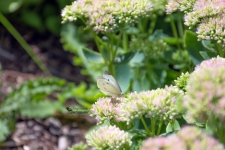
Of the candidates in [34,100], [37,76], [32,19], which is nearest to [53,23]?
[32,19]

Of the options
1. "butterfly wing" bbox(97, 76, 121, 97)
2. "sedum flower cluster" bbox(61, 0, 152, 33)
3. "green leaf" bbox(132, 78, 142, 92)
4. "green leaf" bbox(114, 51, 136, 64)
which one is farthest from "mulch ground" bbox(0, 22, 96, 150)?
"butterfly wing" bbox(97, 76, 121, 97)

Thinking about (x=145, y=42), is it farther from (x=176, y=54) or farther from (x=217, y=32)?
(x=217, y=32)

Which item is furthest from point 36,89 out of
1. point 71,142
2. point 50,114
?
point 71,142

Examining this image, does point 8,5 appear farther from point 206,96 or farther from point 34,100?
point 206,96

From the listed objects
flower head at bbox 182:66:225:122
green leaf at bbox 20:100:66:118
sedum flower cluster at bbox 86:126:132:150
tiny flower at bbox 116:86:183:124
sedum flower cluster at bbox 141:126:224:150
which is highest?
flower head at bbox 182:66:225:122

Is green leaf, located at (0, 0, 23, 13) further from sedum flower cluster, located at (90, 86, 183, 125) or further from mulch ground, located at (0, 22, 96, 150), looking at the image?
sedum flower cluster, located at (90, 86, 183, 125)

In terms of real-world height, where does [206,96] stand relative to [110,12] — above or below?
below
